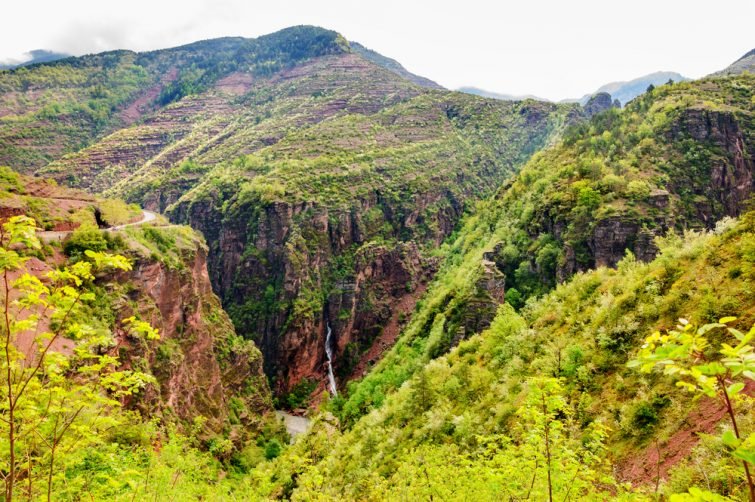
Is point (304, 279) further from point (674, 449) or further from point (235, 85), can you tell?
point (235, 85)

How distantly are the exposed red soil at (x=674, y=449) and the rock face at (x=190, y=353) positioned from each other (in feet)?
108

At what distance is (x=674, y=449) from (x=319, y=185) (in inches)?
3457

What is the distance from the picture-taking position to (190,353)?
1855 inches

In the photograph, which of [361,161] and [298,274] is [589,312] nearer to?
[298,274]

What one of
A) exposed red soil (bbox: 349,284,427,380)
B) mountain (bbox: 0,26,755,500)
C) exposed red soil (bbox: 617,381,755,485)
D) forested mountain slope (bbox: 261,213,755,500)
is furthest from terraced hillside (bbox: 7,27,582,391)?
exposed red soil (bbox: 617,381,755,485)

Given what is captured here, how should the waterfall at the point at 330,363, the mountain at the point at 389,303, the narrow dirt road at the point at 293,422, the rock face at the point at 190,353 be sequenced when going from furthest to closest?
the waterfall at the point at 330,363
the narrow dirt road at the point at 293,422
the rock face at the point at 190,353
the mountain at the point at 389,303

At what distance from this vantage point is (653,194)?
155 ft

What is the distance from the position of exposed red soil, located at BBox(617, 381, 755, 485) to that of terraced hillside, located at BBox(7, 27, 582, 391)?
2677 inches

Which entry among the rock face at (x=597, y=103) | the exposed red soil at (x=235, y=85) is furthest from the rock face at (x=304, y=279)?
the exposed red soil at (x=235, y=85)

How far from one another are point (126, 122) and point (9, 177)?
158m

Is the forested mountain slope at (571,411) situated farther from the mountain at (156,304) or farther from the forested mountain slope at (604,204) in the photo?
the mountain at (156,304)

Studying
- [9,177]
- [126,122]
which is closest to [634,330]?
[9,177]

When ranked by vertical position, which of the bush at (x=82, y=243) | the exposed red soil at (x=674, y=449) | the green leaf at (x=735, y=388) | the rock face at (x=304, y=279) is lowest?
the rock face at (x=304, y=279)

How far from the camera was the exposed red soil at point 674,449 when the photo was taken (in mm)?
12234
